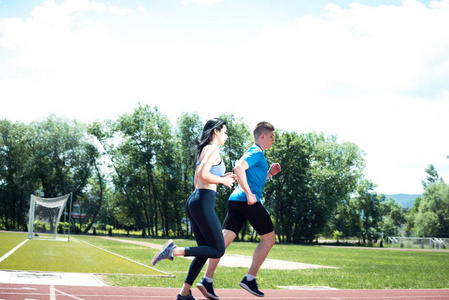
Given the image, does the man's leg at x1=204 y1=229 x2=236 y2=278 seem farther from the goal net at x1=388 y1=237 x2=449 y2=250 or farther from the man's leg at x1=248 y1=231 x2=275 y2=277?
the goal net at x1=388 y1=237 x2=449 y2=250

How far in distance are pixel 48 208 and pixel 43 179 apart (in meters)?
27.7

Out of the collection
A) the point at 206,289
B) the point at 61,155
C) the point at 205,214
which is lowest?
the point at 206,289

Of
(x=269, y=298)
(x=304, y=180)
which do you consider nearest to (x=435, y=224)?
(x=304, y=180)

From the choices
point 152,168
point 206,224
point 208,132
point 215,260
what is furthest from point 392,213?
point 206,224

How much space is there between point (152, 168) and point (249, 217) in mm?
56273

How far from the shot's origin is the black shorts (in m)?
6.22

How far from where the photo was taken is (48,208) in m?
35.4

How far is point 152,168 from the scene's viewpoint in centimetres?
6159

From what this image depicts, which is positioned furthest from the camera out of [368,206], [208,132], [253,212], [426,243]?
[368,206]

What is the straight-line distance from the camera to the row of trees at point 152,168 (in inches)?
2329

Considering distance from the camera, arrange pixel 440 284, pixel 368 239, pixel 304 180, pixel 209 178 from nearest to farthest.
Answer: pixel 209 178 < pixel 440 284 < pixel 304 180 < pixel 368 239

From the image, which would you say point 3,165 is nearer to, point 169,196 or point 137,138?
point 137,138

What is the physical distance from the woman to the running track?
5.74 feet

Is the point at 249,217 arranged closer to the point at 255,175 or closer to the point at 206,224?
the point at 255,175
